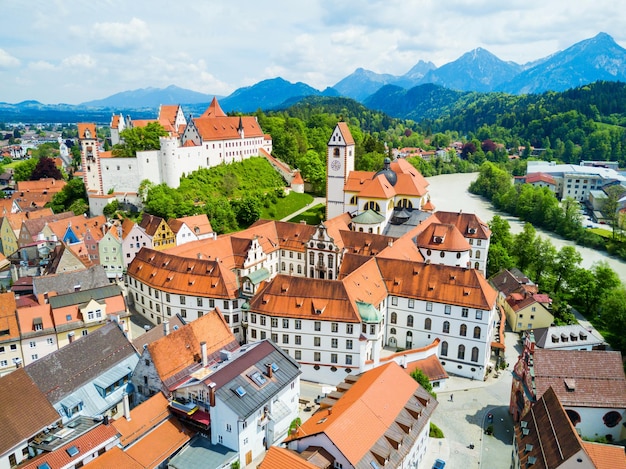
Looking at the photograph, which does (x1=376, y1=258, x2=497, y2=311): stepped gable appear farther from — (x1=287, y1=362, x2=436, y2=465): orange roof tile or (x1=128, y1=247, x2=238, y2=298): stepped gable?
(x1=128, y1=247, x2=238, y2=298): stepped gable

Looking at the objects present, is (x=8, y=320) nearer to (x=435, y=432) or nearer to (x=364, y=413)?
(x=364, y=413)

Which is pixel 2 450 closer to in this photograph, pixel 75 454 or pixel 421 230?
pixel 75 454

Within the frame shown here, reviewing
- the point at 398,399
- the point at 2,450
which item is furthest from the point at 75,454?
the point at 398,399

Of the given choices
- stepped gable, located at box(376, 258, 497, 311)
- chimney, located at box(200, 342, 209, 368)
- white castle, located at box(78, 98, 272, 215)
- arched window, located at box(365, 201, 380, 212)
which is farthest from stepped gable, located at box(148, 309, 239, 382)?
white castle, located at box(78, 98, 272, 215)

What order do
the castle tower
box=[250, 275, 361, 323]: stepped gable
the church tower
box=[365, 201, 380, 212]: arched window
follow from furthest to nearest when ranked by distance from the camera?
the castle tower
the church tower
box=[365, 201, 380, 212]: arched window
box=[250, 275, 361, 323]: stepped gable

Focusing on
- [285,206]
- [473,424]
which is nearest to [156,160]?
[285,206]

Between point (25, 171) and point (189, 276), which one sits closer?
point (189, 276)

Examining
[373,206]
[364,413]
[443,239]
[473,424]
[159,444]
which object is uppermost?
[373,206]
